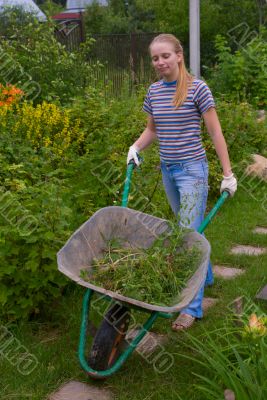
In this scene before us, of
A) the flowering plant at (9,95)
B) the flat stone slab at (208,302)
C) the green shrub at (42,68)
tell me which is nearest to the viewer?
the flat stone slab at (208,302)

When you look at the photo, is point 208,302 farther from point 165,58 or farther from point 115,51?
point 115,51

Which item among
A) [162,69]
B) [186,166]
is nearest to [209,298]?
[186,166]

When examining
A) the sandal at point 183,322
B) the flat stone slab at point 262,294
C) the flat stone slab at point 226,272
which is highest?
the flat stone slab at point 262,294

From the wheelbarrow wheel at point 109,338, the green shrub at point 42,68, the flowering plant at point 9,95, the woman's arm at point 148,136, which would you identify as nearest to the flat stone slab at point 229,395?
the wheelbarrow wheel at point 109,338

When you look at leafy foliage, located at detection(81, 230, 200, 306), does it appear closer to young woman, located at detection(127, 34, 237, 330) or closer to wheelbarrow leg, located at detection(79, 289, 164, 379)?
wheelbarrow leg, located at detection(79, 289, 164, 379)

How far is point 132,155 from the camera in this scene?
366cm

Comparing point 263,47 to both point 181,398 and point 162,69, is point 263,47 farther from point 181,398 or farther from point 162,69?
point 181,398

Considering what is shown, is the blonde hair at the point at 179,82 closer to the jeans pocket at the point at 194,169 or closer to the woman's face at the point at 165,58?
the woman's face at the point at 165,58

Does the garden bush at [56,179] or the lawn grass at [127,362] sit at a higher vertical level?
the garden bush at [56,179]

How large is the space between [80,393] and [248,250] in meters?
2.39

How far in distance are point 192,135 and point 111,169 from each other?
0.86 meters

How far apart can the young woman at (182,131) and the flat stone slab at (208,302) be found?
A: 24cm

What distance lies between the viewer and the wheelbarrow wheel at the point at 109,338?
2.97 m

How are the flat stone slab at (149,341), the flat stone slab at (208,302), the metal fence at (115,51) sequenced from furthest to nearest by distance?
1. the metal fence at (115,51)
2. the flat stone slab at (208,302)
3. the flat stone slab at (149,341)
